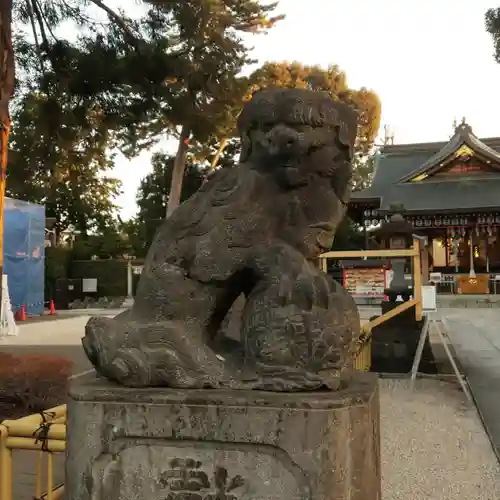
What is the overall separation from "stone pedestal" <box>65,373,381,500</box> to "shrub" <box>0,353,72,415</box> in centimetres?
299

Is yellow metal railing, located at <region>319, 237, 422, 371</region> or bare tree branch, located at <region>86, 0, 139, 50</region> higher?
bare tree branch, located at <region>86, 0, 139, 50</region>

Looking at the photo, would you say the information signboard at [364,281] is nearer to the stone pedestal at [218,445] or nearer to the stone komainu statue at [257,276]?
the stone komainu statue at [257,276]

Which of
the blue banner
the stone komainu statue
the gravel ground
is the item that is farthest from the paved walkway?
the blue banner

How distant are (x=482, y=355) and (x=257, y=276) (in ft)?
24.4

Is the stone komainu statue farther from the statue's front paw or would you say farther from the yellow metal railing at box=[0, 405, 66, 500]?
the yellow metal railing at box=[0, 405, 66, 500]

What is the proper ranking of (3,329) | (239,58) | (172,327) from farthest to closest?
1. (3,329)
2. (239,58)
3. (172,327)

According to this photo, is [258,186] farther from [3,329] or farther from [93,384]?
[3,329]

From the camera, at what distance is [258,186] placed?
2.12 metres

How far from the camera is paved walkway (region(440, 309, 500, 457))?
5344 mm

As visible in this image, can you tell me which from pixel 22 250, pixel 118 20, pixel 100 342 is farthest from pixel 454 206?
pixel 100 342

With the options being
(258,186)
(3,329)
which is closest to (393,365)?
(258,186)

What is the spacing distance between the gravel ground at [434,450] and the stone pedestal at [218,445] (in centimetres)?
192

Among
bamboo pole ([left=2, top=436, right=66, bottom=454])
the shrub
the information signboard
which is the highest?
the information signboard

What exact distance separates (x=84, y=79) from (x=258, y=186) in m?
5.43
